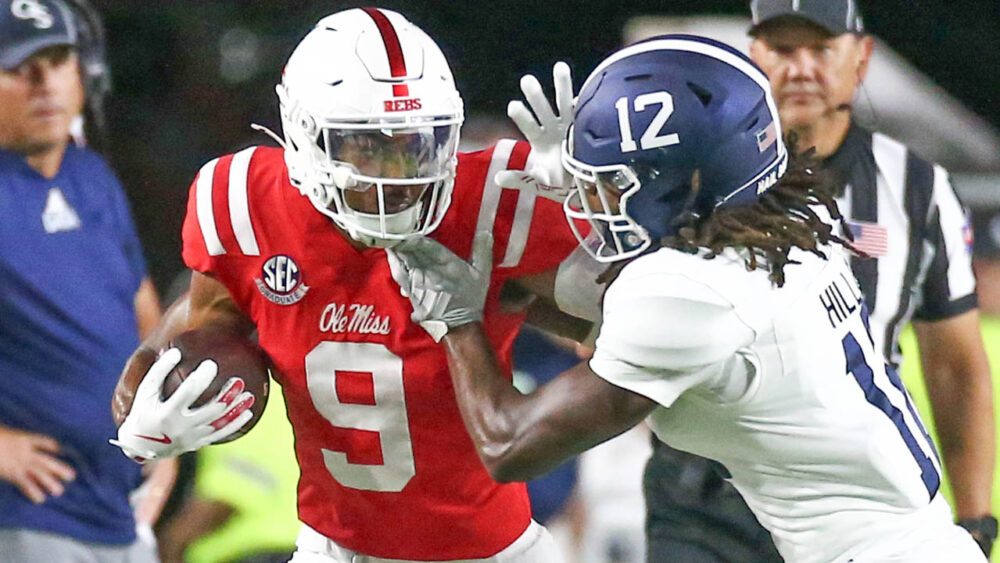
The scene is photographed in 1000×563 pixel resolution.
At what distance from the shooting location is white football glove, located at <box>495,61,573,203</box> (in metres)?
1.85

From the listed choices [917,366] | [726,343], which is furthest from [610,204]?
[917,366]

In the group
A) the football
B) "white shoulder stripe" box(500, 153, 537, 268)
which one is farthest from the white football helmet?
the football

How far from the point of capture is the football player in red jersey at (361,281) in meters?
1.83

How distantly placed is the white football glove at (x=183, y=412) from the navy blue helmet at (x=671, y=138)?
556mm

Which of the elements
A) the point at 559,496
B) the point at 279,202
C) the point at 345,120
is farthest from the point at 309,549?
the point at 559,496

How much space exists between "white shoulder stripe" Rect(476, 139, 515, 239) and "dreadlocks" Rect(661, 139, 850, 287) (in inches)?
12.8

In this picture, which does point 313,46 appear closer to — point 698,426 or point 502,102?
point 698,426

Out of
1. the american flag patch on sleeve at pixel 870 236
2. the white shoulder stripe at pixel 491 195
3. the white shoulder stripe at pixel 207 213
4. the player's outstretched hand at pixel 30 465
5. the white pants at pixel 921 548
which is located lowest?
the player's outstretched hand at pixel 30 465

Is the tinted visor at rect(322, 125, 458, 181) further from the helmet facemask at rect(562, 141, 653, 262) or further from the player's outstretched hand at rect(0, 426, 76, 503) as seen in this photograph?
the player's outstretched hand at rect(0, 426, 76, 503)

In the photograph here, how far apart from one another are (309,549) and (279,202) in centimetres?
53

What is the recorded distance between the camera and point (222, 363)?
188cm

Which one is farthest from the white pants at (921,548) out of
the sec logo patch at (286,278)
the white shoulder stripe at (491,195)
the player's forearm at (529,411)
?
the sec logo patch at (286,278)

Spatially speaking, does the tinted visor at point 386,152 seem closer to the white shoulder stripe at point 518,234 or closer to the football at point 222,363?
the white shoulder stripe at point 518,234

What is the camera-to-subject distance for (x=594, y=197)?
1.77m
